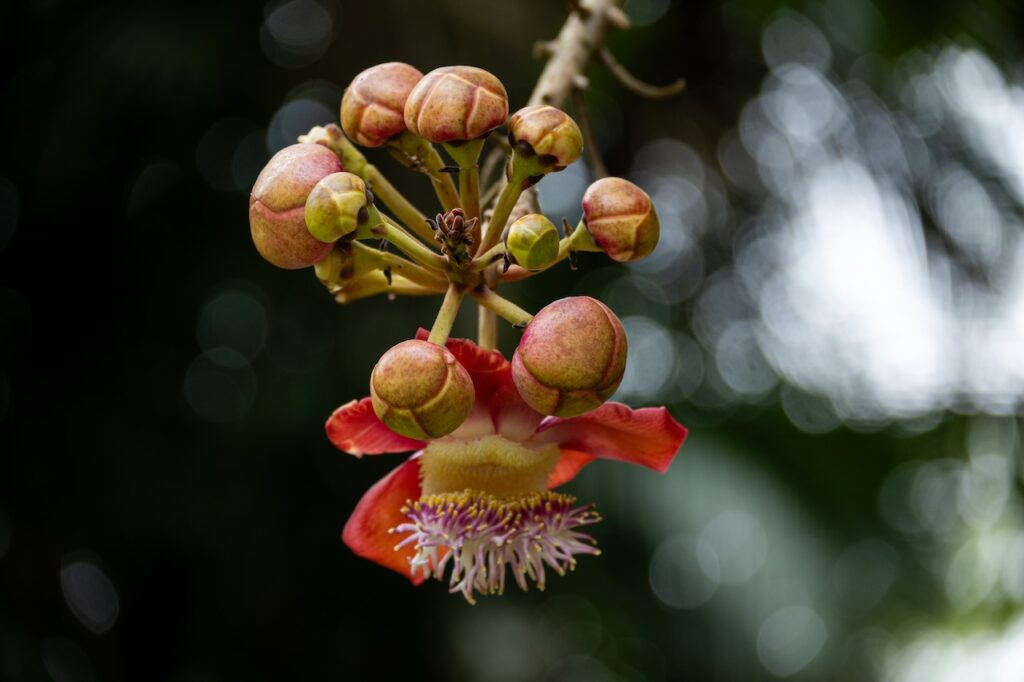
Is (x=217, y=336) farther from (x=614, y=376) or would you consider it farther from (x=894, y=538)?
(x=614, y=376)

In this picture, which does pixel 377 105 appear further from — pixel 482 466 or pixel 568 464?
pixel 568 464

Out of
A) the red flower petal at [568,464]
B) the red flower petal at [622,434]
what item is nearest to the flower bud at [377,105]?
the red flower petal at [622,434]

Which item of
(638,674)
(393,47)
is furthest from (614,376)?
(638,674)

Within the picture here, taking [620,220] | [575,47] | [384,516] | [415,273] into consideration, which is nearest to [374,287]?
[415,273]

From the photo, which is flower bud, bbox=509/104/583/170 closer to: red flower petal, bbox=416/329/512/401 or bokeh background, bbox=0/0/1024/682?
red flower petal, bbox=416/329/512/401

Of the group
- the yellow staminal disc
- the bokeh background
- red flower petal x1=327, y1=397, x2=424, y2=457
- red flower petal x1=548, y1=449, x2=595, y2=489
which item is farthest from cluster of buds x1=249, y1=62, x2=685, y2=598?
the bokeh background
